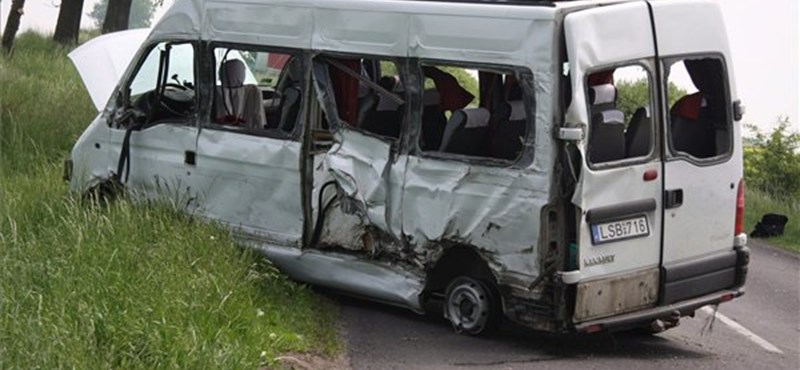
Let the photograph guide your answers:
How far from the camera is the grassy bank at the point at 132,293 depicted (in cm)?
831

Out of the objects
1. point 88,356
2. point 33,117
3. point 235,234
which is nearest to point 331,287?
point 235,234

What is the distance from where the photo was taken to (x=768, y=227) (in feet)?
64.2

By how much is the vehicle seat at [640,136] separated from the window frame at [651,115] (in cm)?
2

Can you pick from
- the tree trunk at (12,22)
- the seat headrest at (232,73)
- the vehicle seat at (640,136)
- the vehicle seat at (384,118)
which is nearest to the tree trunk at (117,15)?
the tree trunk at (12,22)

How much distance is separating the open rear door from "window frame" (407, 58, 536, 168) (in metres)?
0.29

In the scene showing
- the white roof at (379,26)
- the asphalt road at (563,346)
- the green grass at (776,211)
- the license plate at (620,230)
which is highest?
the white roof at (379,26)

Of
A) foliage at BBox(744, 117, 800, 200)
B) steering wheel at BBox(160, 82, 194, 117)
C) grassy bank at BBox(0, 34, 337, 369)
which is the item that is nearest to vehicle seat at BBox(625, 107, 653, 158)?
grassy bank at BBox(0, 34, 337, 369)

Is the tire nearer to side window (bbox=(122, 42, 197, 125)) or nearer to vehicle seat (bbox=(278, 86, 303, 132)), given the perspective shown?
vehicle seat (bbox=(278, 86, 303, 132))

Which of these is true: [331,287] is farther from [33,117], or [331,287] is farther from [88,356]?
[33,117]

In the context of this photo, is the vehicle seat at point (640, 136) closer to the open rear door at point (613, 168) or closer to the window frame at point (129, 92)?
the open rear door at point (613, 168)

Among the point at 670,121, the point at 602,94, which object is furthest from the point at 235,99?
the point at 670,121

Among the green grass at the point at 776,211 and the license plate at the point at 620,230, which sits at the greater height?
the license plate at the point at 620,230

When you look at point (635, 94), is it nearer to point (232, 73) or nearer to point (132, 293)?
point (232, 73)

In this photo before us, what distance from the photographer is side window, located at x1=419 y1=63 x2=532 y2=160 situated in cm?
1135
